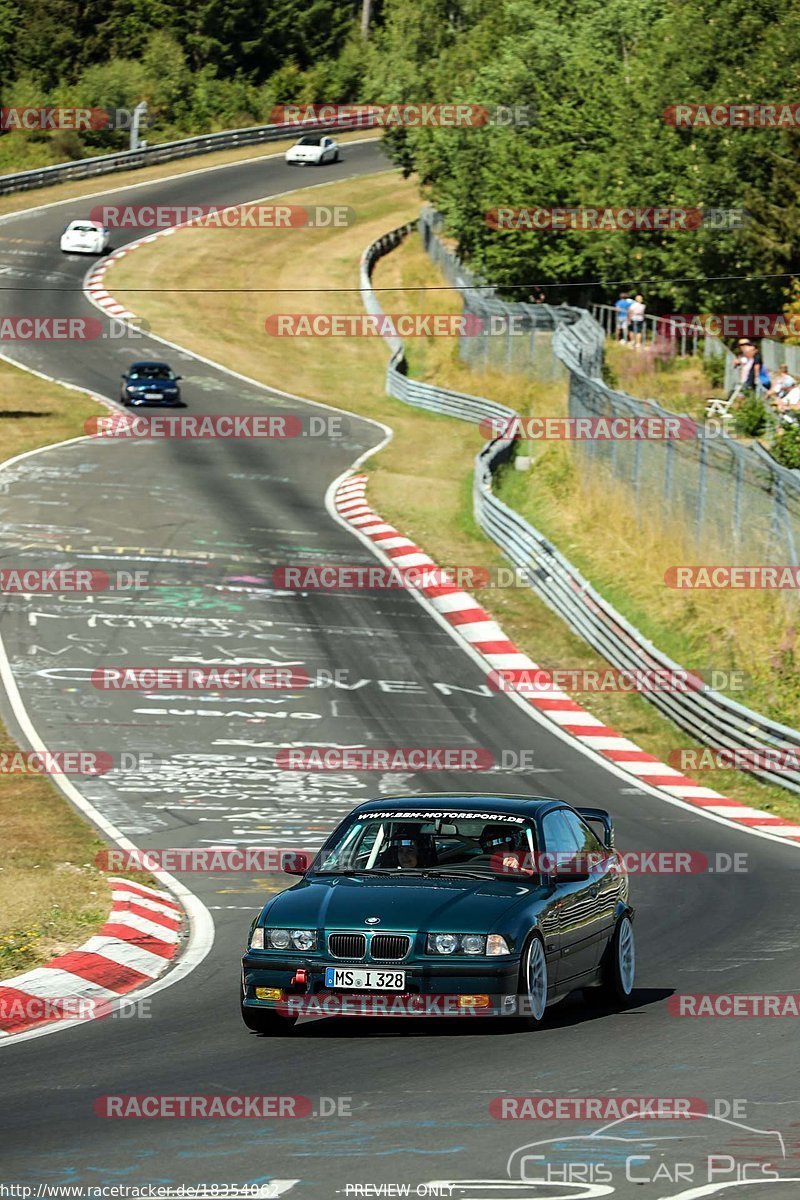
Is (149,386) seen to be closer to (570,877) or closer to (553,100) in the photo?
(553,100)

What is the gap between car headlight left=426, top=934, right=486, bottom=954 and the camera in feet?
34.5

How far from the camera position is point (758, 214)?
43281 mm

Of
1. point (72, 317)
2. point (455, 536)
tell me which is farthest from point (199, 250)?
point (455, 536)

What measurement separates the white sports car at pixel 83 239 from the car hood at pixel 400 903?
63183mm

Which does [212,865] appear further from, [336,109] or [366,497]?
[336,109]

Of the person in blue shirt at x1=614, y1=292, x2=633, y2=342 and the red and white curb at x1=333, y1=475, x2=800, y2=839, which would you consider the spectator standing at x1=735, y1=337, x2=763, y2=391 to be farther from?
the person in blue shirt at x1=614, y1=292, x2=633, y2=342

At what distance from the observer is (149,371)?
51125 millimetres

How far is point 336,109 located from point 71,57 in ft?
48.8

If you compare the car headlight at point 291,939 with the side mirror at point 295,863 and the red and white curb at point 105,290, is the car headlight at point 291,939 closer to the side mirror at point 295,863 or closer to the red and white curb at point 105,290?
the side mirror at point 295,863

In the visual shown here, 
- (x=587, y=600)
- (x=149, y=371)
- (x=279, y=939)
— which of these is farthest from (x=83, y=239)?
(x=279, y=939)

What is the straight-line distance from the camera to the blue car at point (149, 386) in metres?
50.8

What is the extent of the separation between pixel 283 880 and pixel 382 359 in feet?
150

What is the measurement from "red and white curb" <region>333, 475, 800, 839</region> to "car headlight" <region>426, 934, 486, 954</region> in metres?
11.2

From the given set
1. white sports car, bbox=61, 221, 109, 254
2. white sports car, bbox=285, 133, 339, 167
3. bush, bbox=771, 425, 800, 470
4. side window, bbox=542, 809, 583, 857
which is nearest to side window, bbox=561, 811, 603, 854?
side window, bbox=542, 809, 583, 857
